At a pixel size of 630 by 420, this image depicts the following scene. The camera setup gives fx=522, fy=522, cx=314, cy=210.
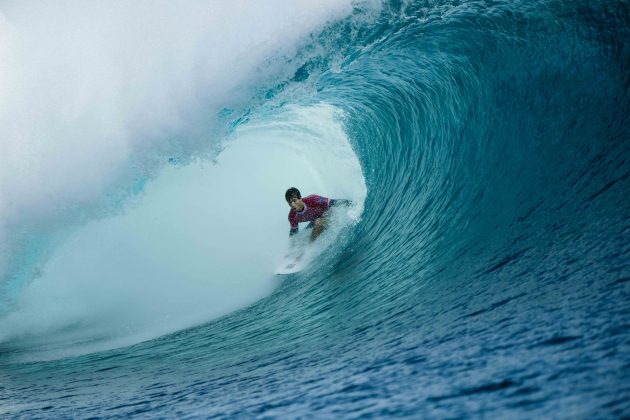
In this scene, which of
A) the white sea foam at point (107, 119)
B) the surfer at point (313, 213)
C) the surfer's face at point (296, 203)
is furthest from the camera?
the surfer at point (313, 213)

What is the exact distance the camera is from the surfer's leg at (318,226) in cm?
677

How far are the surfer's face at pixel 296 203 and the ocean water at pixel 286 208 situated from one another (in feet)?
1.72

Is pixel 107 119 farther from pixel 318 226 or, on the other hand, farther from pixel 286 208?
pixel 286 208

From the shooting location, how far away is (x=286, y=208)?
369 inches

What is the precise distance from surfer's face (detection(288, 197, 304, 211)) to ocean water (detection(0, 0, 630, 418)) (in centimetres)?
52

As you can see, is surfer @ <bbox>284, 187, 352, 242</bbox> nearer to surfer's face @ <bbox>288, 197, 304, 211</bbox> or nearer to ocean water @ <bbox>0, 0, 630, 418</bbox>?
surfer's face @ <bbox>288, 197, 304, 211</bbox>

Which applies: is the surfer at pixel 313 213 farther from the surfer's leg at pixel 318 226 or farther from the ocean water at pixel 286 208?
the ocean water at pixel 286 208

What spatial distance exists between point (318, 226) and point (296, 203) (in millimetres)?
507

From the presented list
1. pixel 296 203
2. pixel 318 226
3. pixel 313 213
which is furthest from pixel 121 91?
Answer: pixel 318 226

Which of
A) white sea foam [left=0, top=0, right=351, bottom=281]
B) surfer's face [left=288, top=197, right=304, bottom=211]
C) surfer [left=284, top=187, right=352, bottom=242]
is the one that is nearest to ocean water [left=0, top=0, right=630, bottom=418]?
white sea foam [left=0, top=0, right=351, bottom=281]

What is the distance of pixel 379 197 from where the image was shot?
760cm

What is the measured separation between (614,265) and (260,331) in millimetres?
2992

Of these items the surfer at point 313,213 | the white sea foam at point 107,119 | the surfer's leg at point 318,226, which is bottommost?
the surfer's leg at point 318,226

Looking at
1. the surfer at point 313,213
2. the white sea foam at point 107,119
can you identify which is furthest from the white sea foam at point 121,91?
the surfer at point 313,213
